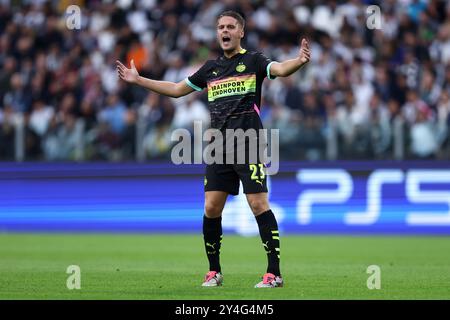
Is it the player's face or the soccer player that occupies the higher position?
the player's face

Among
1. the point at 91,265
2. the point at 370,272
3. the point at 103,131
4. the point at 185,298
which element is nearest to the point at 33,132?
the point at 103,131

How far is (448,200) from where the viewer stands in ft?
57.6

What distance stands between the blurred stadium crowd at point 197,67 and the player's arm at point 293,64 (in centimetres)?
897

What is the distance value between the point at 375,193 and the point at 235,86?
29.6 feet

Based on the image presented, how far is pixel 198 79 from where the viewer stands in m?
9.80

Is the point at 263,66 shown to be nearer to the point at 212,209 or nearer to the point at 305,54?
the point at 305,54

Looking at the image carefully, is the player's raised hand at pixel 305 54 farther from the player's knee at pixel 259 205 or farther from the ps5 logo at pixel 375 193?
the ps5 logo at pixel 375 193

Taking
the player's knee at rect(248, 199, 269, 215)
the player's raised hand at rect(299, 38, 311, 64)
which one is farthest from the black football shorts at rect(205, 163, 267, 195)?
the player's raised hand at rect(299, 38, 311, 64)

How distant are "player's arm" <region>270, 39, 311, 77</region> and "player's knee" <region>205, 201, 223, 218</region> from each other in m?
1.40

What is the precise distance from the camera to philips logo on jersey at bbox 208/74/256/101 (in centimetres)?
940

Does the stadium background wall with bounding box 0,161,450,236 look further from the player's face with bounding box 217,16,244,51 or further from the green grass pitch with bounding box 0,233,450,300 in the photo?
the player's face with bounding box 217,16,244,51

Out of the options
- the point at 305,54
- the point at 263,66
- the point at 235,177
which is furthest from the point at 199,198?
the point at 305,54
